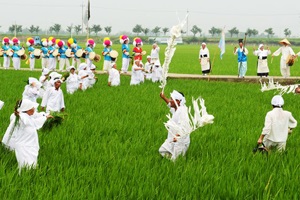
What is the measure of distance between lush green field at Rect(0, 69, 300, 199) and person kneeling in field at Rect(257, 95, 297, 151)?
8.1 inches

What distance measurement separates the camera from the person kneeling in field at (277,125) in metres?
5.34

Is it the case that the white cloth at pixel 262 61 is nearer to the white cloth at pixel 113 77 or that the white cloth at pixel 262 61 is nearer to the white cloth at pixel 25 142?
the white cloth at pixel 113 77

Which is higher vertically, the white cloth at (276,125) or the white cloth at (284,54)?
the white cloth at (284,54)

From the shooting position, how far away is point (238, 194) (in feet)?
12.6

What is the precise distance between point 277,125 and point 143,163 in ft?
6.04

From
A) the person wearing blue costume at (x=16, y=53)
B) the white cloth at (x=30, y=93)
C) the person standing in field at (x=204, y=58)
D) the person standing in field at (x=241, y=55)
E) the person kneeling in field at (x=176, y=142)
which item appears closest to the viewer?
the person kneeling in field at (x=176, y=142)

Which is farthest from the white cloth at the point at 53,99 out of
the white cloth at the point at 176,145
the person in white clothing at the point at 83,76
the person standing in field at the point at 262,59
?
the person standing in field at the point at 262,59

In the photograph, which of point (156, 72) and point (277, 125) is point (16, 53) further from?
point (277, 125)

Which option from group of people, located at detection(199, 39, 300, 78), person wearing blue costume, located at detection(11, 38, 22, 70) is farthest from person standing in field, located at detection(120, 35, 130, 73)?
person wearing blue costume, located at detection(11, 38, 22, 70)

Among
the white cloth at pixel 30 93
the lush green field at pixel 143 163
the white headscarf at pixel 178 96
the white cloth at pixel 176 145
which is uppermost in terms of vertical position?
the white headscarf at pixel 178 96

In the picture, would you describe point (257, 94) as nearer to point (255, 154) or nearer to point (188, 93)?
point (188, 93)

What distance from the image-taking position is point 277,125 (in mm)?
5383

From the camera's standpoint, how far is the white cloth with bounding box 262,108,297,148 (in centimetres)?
536

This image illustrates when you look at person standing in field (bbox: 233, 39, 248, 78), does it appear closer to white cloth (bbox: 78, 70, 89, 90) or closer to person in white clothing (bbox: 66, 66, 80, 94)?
white cloth (bbox: 78, 70, 89, 90)
